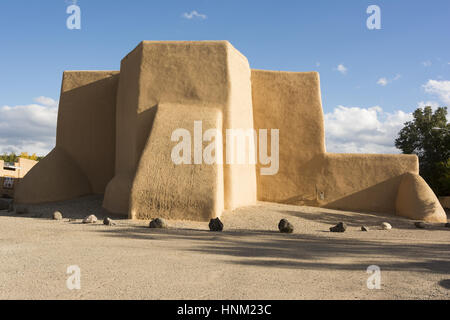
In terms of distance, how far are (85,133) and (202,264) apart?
1091cm

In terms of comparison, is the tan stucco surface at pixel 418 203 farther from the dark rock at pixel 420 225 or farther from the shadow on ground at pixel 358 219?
the dark rock at pixel 420 225

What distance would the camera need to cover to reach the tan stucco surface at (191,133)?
934 centimetres

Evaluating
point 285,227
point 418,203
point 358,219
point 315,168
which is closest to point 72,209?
point 285,227

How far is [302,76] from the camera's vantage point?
1320 centimetres

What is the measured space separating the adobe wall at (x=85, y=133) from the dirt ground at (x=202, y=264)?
5.34 meters

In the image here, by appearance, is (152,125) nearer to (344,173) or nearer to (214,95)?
(214,95)

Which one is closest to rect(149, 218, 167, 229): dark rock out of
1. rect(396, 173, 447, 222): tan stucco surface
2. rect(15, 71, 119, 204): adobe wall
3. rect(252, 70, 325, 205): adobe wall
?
rect(252, 70, 325, 205): adobe wall

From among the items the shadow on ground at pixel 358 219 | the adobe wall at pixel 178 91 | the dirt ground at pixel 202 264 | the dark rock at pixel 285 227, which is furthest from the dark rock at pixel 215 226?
the shadow on ground at pixel 358 219

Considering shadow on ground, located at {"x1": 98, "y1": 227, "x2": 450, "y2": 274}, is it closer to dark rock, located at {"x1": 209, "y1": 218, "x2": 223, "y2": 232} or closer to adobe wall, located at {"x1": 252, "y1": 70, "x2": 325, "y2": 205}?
dark rock, located at {"x1": 209, "y1": 218, "x2": 223, "y2": 232}

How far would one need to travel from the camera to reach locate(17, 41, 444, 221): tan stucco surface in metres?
9.34

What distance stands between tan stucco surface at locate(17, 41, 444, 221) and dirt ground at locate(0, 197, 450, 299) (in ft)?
4.82

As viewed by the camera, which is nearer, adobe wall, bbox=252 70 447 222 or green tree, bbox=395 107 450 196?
adobe wall, bbox=252 70 447 222
